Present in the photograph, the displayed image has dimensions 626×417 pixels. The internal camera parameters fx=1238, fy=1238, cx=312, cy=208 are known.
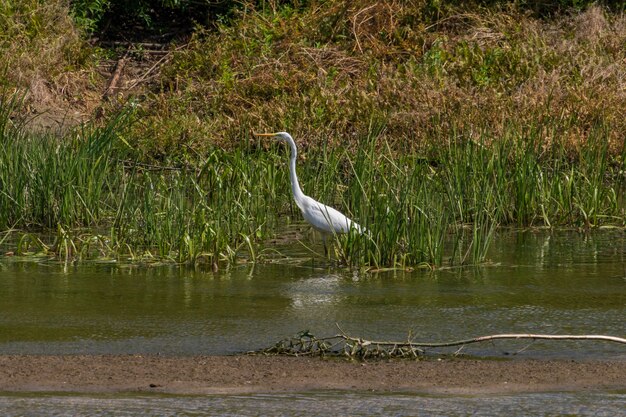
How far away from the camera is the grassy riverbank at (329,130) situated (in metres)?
8.98

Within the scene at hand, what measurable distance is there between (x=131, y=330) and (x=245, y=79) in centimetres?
932

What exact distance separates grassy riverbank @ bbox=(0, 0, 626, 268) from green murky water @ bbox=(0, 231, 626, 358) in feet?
1.38

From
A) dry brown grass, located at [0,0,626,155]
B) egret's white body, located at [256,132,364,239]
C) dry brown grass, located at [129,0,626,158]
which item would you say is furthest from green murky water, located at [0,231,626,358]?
dry brown grass, located at [129,0,626,158]

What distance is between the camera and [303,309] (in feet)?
23.3

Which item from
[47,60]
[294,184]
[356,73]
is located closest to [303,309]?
[294,184]

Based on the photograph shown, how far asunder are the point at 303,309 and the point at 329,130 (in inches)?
Answer: 276

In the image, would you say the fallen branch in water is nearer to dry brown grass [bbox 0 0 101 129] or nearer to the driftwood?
dry brown grass [bbox 0 0 101 129]

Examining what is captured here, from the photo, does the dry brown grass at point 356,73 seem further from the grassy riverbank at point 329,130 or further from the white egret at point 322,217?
the white egret at point 322,217

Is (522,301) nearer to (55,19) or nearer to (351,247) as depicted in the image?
(351,247)

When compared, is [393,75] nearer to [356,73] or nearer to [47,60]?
[356,73]

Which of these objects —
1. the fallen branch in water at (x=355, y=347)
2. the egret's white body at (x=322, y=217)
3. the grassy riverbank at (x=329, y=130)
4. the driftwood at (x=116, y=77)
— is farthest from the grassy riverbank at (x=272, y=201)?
the driftwood at (x=116, y=77)

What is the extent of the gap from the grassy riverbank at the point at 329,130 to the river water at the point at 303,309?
41cm

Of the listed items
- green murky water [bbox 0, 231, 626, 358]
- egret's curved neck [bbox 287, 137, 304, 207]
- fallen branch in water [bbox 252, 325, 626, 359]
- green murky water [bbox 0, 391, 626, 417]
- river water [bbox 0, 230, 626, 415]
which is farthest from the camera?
egret's curved neck [bbox 287, 137, 304, 207]

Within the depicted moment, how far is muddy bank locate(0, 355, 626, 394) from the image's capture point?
536 cm
